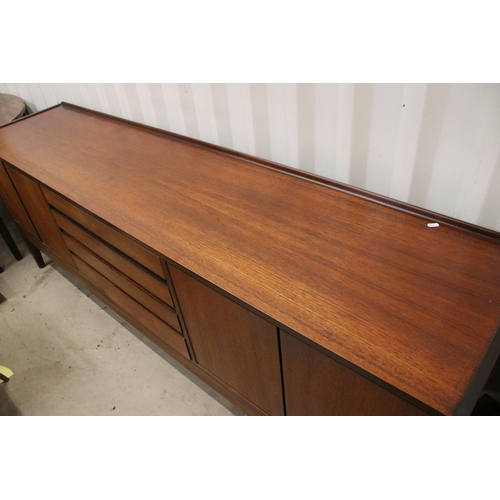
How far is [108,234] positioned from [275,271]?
56cm

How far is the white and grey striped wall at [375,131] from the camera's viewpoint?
0.90m

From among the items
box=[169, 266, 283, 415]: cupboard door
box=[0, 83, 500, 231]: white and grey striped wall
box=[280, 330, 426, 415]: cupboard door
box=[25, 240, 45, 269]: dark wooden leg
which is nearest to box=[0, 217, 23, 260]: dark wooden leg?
box=[25, 240, 45, 269]: dark wooden leg

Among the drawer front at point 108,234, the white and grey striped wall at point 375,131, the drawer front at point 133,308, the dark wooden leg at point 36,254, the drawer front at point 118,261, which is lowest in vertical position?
the dark wooden leg at point 36,254

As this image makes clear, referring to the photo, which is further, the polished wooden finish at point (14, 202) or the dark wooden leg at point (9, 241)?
the dark wooden leg at point (9, 241)

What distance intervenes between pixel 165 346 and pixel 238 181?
2.05 ft

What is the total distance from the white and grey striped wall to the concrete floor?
88 centimetres

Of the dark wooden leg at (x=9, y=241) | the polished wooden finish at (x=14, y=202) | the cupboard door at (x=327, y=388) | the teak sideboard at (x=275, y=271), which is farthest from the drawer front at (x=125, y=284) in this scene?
the dark wooden leg at (x=9, y=241)

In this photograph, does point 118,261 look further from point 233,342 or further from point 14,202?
point 14,202

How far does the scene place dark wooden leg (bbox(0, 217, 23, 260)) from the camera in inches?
81.3

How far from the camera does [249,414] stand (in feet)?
4.01

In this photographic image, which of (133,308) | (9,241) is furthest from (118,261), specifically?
(9,241)

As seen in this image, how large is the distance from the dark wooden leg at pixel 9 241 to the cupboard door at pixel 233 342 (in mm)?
1394

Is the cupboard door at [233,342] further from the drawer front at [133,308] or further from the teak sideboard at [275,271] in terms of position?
the drawer front at [133,308]

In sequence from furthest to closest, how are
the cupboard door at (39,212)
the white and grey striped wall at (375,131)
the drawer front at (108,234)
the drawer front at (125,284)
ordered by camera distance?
the cupboard door at (39,212)
the drawer front at (125,284)
the drawer front at (108,234)
the white and grey striped wall at (375,131)
